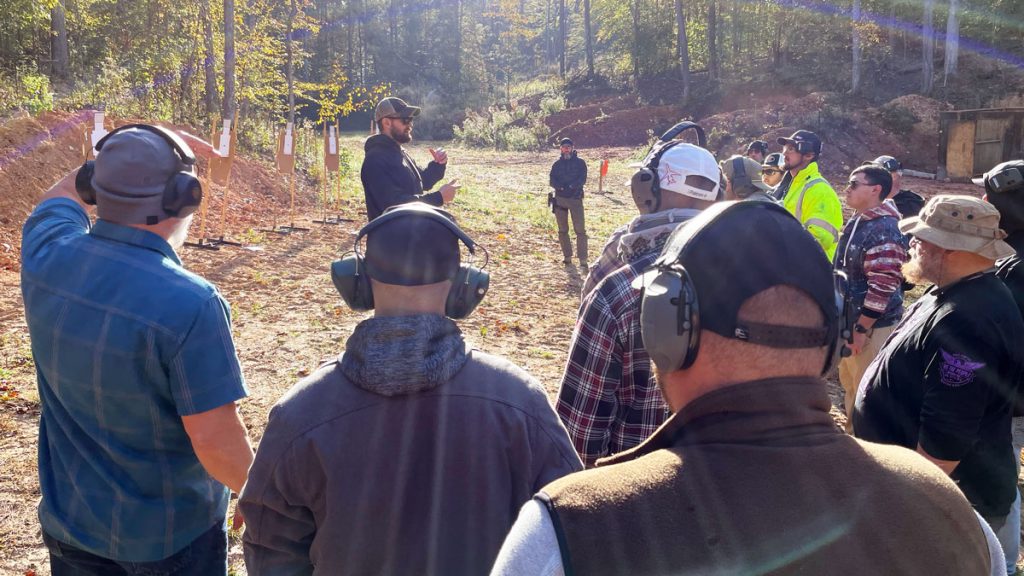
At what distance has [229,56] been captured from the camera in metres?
19.5

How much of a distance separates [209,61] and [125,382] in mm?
22654

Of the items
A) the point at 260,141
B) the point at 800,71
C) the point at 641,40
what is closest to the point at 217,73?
the point at 260,141

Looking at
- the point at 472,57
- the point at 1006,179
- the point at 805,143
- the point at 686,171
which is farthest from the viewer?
the point at 472,57

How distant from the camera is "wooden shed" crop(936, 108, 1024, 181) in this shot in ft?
74.2

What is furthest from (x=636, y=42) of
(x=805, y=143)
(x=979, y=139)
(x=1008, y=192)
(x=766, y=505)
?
(x=766, y=505)

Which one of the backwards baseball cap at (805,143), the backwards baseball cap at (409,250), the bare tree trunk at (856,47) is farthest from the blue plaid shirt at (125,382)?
the bare tree trunk at (856,47)

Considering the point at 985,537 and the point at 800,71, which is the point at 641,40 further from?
the point at 985,537

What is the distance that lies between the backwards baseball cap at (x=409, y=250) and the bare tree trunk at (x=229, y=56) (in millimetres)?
19878

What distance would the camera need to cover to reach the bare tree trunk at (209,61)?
72.4 ft

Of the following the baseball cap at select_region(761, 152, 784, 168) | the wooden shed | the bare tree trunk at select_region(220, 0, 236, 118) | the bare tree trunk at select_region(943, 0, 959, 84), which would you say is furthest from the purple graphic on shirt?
the bare tree trunk at select_region(943, 0, 959, 84)

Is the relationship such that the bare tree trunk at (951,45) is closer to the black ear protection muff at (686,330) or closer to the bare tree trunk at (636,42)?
the bare tree trunk at (636,42)

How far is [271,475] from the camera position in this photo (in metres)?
1.75

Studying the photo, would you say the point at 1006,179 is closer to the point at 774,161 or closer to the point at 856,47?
the point at 774,161

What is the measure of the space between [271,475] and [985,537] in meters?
1.47
